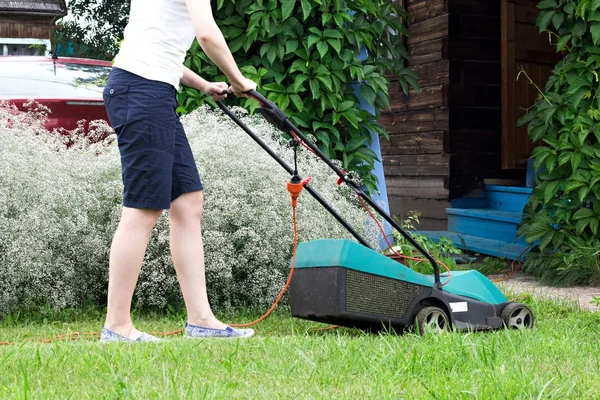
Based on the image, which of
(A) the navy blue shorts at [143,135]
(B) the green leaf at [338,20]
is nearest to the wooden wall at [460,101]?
(B) the green leaf at [338,20]

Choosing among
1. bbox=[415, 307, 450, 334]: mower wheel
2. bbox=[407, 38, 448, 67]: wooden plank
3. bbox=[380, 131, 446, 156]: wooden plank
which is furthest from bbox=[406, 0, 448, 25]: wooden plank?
bbox=[415, 307, 450, 334]: mower wheel

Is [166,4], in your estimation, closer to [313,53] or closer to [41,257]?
[41,257]

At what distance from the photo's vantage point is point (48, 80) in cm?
672

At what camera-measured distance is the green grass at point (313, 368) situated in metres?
2.46

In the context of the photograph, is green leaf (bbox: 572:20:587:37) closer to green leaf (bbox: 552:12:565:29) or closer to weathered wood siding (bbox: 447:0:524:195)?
green leaf (bbox: 552:12:565:29)

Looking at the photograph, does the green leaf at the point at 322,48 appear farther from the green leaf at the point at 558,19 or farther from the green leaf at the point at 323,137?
the green leaf at the point at 558,19

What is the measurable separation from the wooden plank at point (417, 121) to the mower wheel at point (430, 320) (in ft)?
16.8

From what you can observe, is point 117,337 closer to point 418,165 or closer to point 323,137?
point 323,137

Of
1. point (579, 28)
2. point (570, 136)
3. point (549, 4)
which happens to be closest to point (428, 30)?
point (549, 4)

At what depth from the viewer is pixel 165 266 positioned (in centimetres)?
464

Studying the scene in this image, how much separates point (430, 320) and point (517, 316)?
49 centimetres

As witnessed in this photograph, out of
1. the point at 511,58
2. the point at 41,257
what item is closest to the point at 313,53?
the point at 41,257

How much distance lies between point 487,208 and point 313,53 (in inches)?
131

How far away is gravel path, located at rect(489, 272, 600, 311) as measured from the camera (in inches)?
205
